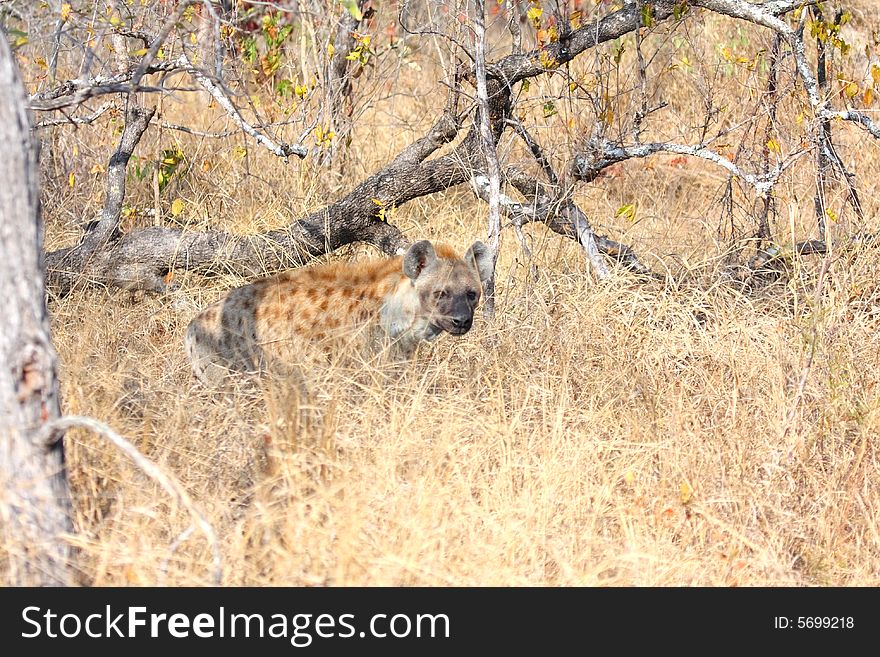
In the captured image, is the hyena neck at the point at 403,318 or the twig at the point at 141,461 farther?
the hyena neck at the point at 403,318

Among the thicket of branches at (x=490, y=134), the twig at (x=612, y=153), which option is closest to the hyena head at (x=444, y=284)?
the thicket of branches at (x=490, y=134)

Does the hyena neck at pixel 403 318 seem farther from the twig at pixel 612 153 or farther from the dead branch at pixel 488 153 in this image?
the twig at pixel 612 153

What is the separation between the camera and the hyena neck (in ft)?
17.6

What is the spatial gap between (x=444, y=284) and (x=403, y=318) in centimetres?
28

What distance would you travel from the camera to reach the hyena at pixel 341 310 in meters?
5.25

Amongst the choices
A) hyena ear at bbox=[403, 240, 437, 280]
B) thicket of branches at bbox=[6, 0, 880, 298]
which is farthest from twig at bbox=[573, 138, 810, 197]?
hyena ear at bbox=[403, 240, 437, 280]

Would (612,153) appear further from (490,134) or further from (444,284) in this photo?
(444,284)

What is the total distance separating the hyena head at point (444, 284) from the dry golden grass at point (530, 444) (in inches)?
8.4

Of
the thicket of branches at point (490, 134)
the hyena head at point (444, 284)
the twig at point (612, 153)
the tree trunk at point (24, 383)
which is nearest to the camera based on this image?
the tree trunk at point (24, 383)

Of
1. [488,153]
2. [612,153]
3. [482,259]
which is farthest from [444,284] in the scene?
[612,153]

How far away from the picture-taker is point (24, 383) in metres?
3.10

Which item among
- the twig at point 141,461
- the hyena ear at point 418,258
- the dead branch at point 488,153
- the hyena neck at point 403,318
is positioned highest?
the dead branch at point 488,153

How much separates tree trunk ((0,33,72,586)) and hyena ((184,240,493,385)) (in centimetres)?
199

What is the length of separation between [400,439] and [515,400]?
71 centimetres
